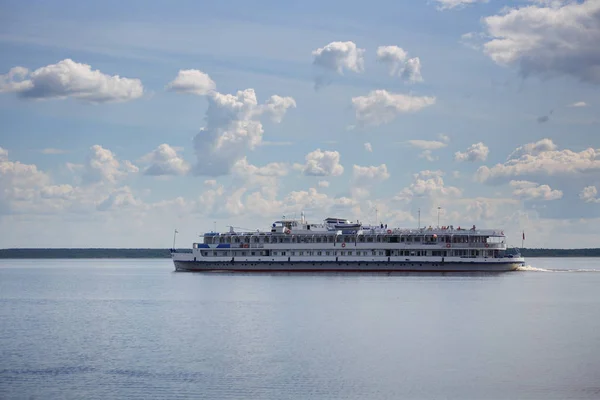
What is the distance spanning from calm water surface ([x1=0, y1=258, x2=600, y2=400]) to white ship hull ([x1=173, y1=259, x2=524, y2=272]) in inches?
1582

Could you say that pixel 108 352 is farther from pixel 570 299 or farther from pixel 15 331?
pixel 570 299

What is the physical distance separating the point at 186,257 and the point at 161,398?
11513 cm

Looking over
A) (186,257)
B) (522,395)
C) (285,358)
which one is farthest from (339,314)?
(186,257)

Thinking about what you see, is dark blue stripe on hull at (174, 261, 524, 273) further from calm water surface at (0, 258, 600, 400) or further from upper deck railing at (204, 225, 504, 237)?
calm water surface at (0, 258, 600, 400)

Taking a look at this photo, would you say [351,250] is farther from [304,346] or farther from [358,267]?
[304,346]

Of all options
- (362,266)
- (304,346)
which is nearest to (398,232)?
(362,266)

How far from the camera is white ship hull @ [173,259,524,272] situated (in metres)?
142

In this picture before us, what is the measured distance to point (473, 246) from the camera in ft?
463

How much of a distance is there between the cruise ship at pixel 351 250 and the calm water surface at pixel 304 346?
39.7m

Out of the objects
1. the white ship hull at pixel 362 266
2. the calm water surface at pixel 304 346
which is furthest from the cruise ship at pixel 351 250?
the calm water surface at pixel 304 346

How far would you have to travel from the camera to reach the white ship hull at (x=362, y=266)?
142500 mm

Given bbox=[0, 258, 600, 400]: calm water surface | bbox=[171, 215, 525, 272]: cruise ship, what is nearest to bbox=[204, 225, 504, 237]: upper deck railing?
bbox=[171, 215, 525, 272]: cruise ship

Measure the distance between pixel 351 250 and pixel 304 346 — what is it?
289 feet

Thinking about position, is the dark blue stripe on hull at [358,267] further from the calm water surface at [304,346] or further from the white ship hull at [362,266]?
the calm water surface at [304,346]
